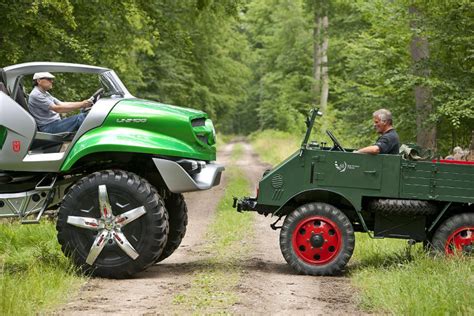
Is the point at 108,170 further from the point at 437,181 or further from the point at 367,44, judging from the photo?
the point at 367,44

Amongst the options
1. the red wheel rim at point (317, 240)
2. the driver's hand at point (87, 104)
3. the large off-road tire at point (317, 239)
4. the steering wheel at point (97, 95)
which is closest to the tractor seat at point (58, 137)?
the driver's hand at point (87, 104)

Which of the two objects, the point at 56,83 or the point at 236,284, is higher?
A: the point at 56,83

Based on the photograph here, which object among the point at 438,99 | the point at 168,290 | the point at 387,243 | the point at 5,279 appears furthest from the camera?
the point at 438,99

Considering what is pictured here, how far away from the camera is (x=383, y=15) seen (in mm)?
19047

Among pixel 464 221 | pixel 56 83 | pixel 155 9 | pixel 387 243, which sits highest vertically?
pixel 155 9

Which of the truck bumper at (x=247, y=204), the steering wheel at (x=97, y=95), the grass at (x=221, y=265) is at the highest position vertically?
the steering wheel at (x=97, y=95)

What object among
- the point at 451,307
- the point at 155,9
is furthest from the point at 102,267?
the point at 155,9

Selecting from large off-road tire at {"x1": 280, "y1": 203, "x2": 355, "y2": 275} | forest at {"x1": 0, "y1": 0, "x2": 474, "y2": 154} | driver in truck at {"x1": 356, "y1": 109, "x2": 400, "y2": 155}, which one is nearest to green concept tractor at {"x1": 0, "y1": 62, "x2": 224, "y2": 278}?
large off-road tire at {"x1": 280, "y1": 203, "x2": 355, "y2": 275}

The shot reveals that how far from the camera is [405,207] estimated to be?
890 centimetres

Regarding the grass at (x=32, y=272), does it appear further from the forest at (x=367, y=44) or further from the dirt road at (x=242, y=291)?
the forest at (x=367, y=44)

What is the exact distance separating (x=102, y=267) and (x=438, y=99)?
966 centimetres

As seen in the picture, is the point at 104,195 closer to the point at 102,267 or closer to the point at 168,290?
the point at 102,267

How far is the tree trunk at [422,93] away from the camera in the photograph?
16.9 m

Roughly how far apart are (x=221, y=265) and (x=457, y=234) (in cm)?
268
